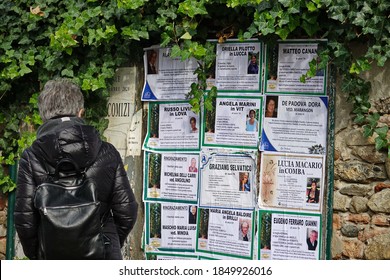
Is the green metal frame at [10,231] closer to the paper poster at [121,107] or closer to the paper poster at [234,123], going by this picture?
the paper poster at [121,107]

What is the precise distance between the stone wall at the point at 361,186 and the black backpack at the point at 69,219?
2.02 meters

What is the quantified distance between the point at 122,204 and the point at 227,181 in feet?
5.42

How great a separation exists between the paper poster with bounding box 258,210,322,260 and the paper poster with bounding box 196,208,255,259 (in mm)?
96

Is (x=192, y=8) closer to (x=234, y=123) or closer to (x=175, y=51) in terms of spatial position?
(x=175, y=51)

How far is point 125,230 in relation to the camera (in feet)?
12.4

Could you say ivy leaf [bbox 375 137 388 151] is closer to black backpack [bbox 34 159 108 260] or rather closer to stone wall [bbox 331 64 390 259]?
stone wall [bbox 331 64 390 259]

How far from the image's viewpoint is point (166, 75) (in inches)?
216

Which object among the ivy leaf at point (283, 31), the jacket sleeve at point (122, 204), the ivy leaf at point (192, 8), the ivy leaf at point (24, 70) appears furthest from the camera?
the ivy leaf at point (24, 70)

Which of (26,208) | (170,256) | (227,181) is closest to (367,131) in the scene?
(227,181)

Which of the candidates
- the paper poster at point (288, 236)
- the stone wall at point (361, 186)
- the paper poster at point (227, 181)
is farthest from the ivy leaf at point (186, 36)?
the paper poster at point (288, 236)

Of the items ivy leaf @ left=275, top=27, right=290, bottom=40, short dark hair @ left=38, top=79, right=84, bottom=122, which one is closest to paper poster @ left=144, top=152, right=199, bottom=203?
ivy leaf @ left=275, top=27, right=290, bottom=40

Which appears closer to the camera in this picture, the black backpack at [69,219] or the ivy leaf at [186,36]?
the black backpack at [69,219]

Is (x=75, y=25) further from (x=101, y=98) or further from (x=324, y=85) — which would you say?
(x=324, y=85)

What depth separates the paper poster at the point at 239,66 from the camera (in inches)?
202
